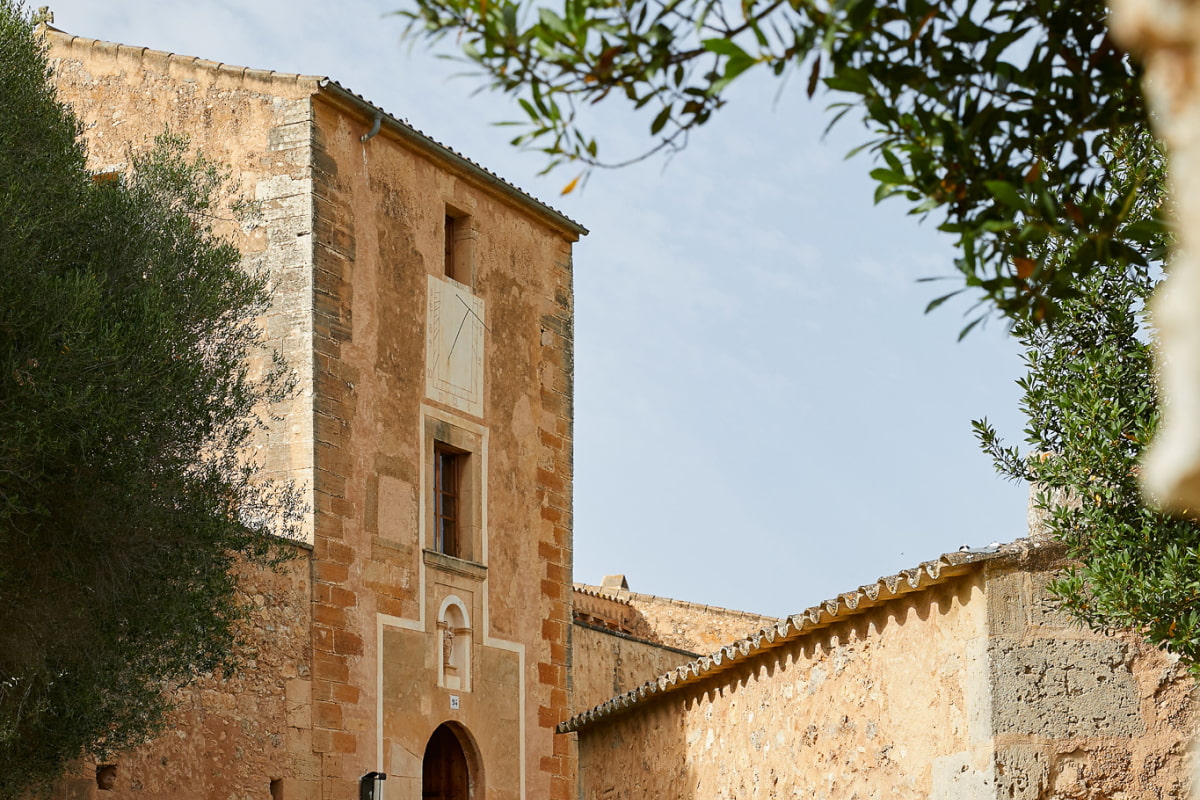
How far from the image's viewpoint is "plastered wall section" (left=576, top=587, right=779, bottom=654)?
2567cm

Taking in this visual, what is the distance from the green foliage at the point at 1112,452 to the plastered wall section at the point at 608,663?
1296 centimetres

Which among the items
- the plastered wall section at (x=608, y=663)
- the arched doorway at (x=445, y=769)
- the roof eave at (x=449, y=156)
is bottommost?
the arched doorway at (x=445, y=769)

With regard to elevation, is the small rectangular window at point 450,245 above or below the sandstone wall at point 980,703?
above

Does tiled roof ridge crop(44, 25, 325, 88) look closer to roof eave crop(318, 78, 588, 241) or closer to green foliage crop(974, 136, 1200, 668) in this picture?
roof eave crop(318, 78, 588, 241)

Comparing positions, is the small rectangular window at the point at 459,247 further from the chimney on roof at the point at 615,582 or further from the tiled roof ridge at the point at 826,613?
the chimney on roof at the point at 615,582

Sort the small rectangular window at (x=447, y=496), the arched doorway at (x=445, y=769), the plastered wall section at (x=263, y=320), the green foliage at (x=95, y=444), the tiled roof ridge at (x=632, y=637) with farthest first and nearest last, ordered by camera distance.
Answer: the tiled roof ridge at (x=632, y=637) < the small rectangular window at (x=447, y=496) < the arched doorway at (x=445, y=769) < the plastered wall section at (x=263, y=320) < the green foliage at (x=95, y=444)

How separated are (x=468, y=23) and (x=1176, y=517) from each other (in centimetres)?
560

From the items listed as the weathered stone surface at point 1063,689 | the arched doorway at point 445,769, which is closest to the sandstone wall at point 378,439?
the arched doorway at point 445,769

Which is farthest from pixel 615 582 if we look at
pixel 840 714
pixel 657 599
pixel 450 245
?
pixel 840 714

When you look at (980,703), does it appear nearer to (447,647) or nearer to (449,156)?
(447,647)

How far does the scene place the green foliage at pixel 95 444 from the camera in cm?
959

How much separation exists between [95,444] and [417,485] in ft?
20.1

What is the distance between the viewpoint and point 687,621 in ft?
84.8

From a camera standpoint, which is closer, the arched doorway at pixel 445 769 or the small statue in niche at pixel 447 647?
the small statue in niche at pixel 447 647
